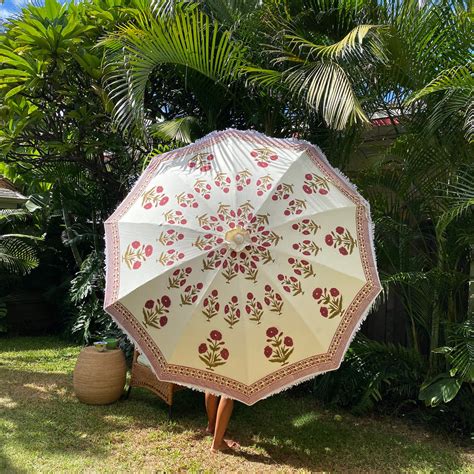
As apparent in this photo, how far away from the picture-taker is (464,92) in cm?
404

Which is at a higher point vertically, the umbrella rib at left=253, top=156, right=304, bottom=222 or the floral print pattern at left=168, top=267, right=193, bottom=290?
the umbrella rib at left=253, top=156, right=304, bottom=222

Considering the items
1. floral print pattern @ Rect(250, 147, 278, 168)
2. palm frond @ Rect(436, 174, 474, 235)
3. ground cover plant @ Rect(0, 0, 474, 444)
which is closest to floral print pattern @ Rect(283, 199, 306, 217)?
floral print pattern @ Rect(250, 147, 278, 168)

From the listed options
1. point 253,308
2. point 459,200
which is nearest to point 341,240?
point 253,308

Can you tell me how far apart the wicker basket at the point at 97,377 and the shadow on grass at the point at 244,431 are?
0.11 m

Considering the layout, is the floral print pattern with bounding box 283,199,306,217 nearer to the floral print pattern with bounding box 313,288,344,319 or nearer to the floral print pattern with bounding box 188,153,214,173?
the floral print pattern with bounding box 313,288,344,319

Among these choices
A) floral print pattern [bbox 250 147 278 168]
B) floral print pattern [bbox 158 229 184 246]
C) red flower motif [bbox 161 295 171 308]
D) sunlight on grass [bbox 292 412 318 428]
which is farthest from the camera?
sunlight on grass [bbox 292 412 318 428]

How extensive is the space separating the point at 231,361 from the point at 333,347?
641mm

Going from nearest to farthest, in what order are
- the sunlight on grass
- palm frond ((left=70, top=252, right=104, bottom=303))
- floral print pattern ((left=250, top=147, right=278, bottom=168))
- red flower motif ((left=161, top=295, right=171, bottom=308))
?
red flower motif ((left=161, top=295, right=171, bottom=308)) < floral print pattern ((left=250, top=147, right=278, bottom=168)) < the sunlight on grass < palm frond ((left=70, top=252, right=104, bottom=303))

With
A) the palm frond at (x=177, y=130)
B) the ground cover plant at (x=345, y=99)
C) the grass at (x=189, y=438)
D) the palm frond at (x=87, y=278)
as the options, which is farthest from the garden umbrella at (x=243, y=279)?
the palm frond at (x=87, y=278)

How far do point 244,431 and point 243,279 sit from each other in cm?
224

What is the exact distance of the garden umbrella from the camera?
9.99 ft

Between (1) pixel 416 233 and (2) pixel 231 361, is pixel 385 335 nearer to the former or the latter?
(1) pixel 416 233

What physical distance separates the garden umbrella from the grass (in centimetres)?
138

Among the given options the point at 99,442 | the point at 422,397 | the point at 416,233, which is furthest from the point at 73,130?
the point at 422,397
